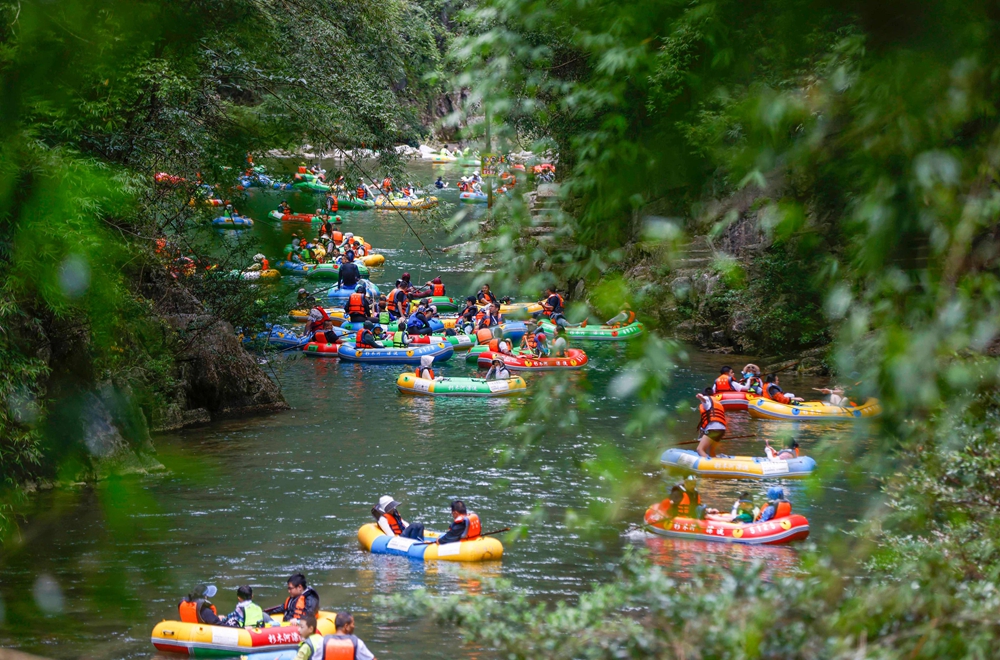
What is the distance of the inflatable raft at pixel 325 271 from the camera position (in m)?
32.3

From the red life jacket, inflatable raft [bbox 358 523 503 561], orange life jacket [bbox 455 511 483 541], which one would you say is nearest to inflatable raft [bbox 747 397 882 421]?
inflatable raft [bbox 358 523 503 561]

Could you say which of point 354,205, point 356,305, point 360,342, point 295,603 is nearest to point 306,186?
point 356,305

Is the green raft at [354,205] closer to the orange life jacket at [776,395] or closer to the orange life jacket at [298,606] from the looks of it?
the orange life jacket at [776,395]

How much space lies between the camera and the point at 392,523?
1318 cm

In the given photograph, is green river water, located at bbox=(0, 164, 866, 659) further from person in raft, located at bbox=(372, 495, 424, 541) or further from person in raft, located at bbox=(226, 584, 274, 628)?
person in raft, located at bbox=(226, 584, 274, 628)

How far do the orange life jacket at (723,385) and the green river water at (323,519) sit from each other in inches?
33.6

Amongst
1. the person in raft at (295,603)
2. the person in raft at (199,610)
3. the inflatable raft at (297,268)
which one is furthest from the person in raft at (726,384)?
the inflatable raft at (297,268)

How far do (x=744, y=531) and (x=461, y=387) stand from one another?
8785 mm

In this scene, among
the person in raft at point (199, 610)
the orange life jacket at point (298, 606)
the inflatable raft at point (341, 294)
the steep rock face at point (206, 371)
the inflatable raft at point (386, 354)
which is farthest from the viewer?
the inflatable raft at point (341, 294)

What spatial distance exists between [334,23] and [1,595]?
31.9 ft

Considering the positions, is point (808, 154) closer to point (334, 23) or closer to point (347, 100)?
point (347, 100)

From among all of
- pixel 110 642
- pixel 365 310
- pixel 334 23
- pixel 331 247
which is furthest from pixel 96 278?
pixel 331 247

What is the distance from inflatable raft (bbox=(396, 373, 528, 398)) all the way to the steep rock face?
8.91ft

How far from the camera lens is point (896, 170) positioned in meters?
3.25
